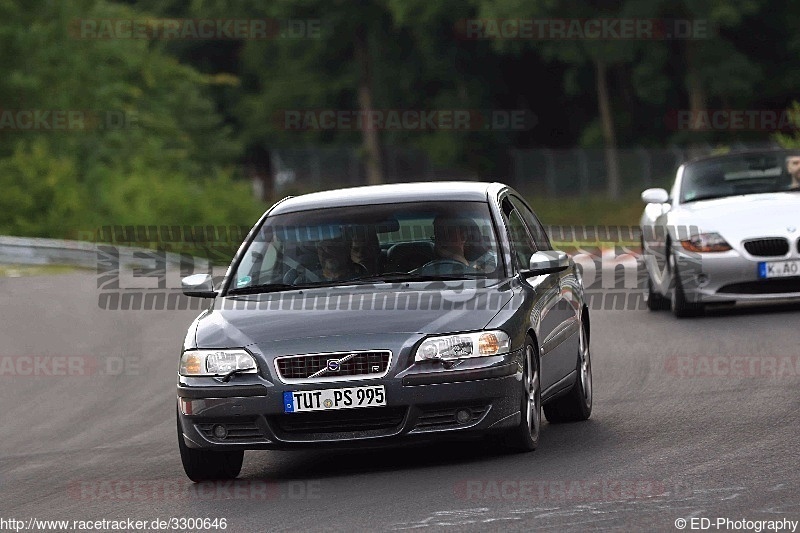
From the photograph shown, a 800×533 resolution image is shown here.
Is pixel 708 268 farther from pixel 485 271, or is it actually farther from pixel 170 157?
pixel 170 157

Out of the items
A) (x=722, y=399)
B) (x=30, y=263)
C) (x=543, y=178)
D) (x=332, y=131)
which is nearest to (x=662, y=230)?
(x=722, y=399)

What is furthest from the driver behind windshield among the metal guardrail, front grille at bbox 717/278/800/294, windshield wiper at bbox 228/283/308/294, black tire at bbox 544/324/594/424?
the metal guardrail

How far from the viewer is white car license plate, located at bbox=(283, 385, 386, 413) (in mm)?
8867

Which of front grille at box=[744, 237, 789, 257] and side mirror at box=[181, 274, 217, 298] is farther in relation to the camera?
front grille at box=[744, 237, 789, 257]

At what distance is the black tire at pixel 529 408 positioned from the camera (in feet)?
30.5

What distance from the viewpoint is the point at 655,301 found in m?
18.4

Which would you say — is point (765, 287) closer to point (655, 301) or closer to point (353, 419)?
point (655, 301)

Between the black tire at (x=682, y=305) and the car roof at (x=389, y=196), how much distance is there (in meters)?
6.59

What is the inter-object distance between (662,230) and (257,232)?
7.73m

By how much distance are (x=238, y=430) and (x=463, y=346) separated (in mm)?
1208

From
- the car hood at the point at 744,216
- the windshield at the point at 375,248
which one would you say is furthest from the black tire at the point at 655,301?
the windshield at the point at 375,248

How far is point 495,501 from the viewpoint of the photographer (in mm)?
7980

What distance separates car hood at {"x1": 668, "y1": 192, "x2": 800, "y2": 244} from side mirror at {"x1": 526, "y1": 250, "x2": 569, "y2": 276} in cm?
683

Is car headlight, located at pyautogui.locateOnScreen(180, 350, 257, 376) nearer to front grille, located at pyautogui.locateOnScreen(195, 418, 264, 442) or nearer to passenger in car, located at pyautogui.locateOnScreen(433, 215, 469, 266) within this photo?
front grille, located at pyautogui.locateOnScreen(195, 418, 264, 442)
